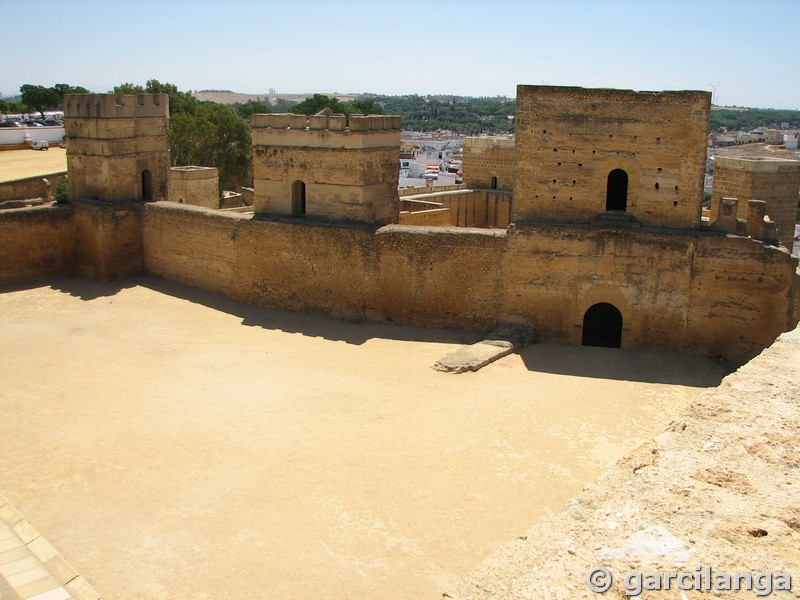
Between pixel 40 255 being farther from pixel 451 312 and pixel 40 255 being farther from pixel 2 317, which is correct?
pixel 451 312

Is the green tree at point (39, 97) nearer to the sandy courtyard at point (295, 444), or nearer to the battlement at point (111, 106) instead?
the battlement at point (111, 106)

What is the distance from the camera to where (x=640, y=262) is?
1436cm

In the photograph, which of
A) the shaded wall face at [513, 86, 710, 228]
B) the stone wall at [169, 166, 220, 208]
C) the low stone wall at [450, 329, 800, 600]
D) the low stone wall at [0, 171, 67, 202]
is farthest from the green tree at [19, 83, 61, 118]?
the low stone wall at [450, 329, 800, 600]

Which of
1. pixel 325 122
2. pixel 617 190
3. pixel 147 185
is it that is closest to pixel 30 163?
pixel 147 185

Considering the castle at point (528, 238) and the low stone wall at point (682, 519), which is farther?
the castle at point (528, 238)

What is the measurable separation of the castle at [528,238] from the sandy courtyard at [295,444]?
0.86 metres

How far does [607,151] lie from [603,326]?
337 cm

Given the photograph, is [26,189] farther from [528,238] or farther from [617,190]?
[617,190]

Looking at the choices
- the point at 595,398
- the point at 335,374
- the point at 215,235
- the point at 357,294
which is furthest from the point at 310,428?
the point at 215,235

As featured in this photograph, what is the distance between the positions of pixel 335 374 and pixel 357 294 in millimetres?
3202

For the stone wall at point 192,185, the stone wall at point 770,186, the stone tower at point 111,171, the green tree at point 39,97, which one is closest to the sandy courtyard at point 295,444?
the stone tower at point 111,171

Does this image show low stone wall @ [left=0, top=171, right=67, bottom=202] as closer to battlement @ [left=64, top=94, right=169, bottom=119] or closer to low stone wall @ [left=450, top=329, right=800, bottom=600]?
battlement @ [left=64, top=94, right=169, bottom=119]

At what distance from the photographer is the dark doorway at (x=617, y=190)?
598 inches

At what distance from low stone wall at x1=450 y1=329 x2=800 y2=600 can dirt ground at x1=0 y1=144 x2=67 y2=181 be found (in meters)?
27.9
